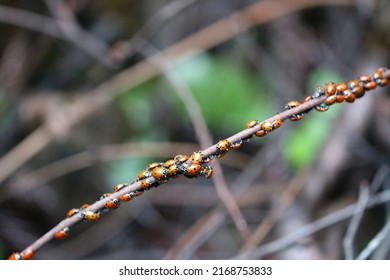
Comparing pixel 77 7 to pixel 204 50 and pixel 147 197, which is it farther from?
pixel 147 197

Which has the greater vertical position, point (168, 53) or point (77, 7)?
point (77, 7)

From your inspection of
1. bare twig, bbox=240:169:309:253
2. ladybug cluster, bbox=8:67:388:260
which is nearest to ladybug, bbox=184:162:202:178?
ladybug cluster, bbox=8:67:388:260

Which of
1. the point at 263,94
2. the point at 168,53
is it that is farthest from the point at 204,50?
the point at 263,94

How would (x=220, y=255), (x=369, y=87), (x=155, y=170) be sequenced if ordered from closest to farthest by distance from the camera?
(x=155, y=170) → (x=369, y=87) → (x=220, y=255)

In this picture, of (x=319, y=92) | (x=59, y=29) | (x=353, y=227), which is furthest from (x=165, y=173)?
(x=59, y=29)

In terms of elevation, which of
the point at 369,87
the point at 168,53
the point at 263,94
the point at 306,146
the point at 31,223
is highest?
the point at 168,53

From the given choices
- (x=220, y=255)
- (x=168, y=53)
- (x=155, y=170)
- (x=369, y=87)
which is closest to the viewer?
(x=155, y=170)

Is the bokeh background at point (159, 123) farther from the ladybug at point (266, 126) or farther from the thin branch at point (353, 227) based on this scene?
the ladybug at point (266, 126)

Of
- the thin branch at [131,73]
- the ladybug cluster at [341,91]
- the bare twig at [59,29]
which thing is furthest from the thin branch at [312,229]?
the bare twig at [59,29]
